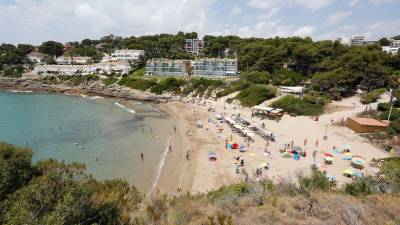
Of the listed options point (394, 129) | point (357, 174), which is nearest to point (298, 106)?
point (394, 129)

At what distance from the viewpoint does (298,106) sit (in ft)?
126

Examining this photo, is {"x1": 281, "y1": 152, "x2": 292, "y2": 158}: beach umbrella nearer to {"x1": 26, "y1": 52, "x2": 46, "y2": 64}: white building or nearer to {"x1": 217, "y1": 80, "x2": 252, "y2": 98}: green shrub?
{"x1": 217, "y1": 80, "x2": 252, "y2": 98}: green shrub

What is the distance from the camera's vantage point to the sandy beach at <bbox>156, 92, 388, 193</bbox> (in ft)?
68.1

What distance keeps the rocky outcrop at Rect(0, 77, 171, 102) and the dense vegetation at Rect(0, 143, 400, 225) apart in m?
46.1

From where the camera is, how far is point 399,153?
22.7 m

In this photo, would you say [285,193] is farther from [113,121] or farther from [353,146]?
[113,121]

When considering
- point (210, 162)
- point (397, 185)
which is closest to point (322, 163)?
point (210, 162)

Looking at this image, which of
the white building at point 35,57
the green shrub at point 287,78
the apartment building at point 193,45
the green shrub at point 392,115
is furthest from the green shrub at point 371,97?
the white building at point 35,57

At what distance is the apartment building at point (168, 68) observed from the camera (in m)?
72.0

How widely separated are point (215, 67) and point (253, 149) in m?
43.5

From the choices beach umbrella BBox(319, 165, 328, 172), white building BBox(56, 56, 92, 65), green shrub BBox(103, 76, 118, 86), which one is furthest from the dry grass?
white building BBox(56, 56, 92, 65)

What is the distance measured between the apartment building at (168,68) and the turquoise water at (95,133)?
798 inches

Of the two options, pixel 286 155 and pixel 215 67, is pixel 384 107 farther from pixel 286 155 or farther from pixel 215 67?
pixel 215 67

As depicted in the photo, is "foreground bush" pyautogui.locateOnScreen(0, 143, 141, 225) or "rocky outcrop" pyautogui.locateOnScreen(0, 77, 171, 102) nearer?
"foreground bush" pyautogui.locateOnScreen(0, 143, 141, 225)
